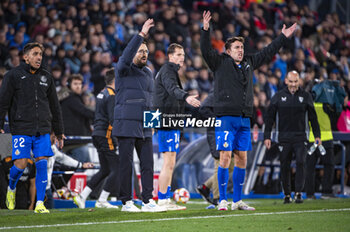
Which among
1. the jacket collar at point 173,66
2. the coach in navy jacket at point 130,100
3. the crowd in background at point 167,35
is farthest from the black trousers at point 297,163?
the coach in navy jacket at point 130,100

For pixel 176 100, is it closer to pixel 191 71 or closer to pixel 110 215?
pixel 110 215

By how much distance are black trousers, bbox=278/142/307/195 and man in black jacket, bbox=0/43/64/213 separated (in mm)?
4106

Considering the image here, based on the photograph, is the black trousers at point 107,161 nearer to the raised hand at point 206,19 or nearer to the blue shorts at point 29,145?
the blue shorts at point 29,145

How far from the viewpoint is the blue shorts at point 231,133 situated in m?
8.03

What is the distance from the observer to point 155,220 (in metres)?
6.87

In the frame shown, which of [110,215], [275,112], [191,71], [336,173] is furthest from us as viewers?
[191,71]

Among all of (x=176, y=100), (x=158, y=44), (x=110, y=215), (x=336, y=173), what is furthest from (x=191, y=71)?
(x=110, y=215)

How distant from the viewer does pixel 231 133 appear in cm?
805

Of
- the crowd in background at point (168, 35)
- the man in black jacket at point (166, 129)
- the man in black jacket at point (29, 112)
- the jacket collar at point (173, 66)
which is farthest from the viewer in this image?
the crowd in background at point (168, 35)

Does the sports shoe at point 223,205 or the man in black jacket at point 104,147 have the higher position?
the man in black jacket at point 104,147

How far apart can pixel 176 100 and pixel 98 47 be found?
294 inches

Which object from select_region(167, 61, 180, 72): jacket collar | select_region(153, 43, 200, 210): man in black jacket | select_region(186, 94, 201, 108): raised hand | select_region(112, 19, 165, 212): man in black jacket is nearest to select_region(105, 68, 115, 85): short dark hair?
select_region(153, 43, 200, 210): man in black jacket

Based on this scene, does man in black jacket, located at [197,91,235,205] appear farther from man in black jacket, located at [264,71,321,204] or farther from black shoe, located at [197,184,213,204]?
man in black jacket, located at [264,71,321,204]

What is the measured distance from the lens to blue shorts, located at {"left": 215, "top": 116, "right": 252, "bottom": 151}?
26.3 feet
